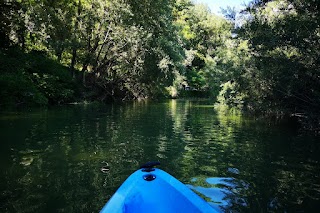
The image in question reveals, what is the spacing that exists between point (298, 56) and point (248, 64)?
619 centimetres

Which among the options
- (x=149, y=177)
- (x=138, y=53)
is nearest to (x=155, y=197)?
(x=149, y=177)

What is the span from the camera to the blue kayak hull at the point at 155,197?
346cm

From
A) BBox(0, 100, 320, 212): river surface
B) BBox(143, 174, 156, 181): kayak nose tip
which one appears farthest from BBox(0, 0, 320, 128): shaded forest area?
BBox(143, 174, 156, 181): kayak nose tip

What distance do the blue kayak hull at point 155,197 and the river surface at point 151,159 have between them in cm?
94

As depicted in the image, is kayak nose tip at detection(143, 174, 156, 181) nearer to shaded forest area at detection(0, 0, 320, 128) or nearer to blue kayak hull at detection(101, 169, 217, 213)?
blue kayak hull at detection(101, 169, 217, 213)

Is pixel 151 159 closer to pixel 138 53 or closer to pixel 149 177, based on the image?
pixel 149 177

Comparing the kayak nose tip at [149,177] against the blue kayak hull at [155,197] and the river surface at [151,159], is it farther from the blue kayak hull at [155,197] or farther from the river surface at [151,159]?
the river surface at [151,159]

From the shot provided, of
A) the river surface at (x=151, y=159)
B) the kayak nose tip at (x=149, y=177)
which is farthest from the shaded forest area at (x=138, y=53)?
the kayak nose tip at (x=149, y=177)

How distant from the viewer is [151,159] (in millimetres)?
7328

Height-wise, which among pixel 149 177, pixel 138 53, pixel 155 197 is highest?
pixel 138 53

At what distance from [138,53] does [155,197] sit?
23852 mm

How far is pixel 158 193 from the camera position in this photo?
3869 mm

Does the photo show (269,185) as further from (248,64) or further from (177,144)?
Result: (248,64)

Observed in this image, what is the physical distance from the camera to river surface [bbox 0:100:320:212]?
4.87 meters
